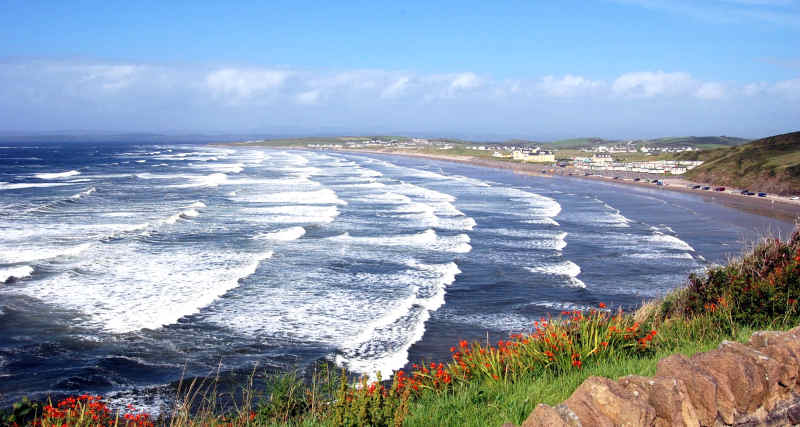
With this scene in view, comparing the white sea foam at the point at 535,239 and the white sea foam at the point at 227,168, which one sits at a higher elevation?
the white sea foam at the point at 227,168

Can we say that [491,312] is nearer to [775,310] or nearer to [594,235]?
[775,310]

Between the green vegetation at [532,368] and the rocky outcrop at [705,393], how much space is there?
4.00 feet

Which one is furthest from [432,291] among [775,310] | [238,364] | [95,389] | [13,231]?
[13,231]

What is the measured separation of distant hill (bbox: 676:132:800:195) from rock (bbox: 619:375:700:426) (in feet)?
248

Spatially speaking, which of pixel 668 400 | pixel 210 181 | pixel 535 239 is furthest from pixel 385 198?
pixel 668 400

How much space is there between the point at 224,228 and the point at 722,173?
247 ft

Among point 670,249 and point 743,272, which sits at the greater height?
point 743,272

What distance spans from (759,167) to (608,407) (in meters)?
90.5

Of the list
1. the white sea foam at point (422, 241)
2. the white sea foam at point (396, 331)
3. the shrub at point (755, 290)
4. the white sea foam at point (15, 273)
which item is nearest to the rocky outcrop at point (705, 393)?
the shrub at point (755, 290)

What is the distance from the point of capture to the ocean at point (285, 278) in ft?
49.3

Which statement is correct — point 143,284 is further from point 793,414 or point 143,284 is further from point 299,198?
point 299,198

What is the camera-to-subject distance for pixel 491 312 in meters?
19.0

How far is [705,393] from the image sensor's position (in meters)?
4.46

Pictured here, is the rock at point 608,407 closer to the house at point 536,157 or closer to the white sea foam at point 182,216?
the white sea foam at point 182,216
